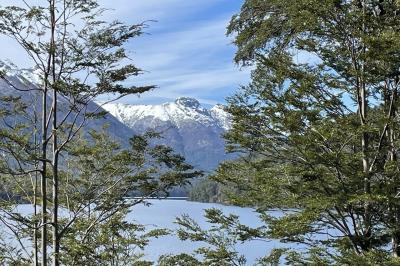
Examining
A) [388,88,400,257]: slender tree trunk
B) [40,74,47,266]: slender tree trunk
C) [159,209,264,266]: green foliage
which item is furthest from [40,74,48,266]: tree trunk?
[388,88,400,257]: slender tree trunk

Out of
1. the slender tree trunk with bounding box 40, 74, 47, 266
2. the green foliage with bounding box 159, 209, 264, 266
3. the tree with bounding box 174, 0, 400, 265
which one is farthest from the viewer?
the green foliage with bounding box 159, 209, 264, 266

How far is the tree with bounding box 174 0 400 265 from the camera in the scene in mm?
7508

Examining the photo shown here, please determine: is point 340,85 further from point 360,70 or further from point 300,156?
point 300,156

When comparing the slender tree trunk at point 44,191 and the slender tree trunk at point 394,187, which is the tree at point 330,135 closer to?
the slender tree trunk at point 394,187

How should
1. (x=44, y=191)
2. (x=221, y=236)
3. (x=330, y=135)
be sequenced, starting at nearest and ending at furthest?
1. (x=330, y=135)
2. (x=44, y=191)
3. (x=221, y=236)

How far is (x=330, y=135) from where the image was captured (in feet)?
23.9

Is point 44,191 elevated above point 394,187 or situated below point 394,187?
above

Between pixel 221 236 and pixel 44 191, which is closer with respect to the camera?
pixel 44 191

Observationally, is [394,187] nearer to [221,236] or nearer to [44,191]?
[221,236]

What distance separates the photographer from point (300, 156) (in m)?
8.42

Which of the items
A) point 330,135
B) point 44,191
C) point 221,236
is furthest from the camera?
point 221,236

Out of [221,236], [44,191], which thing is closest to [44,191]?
[44,191]

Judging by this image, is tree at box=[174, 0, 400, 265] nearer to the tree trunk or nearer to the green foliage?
the green foliage

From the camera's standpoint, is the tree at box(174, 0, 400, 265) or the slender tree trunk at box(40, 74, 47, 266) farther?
the slender tree trunk at box(40, 74, 47, 266)
